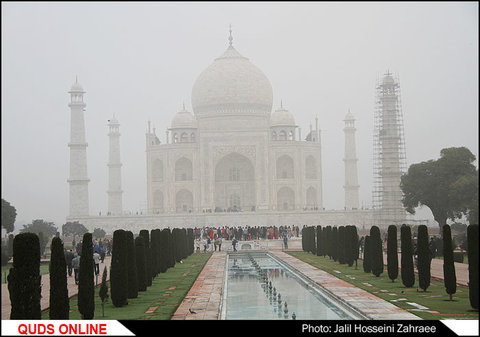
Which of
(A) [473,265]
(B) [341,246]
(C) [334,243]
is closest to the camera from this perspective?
(A) [473,265]

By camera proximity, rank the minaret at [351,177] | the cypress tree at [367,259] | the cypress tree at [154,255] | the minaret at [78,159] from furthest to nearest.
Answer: the minaret at [351,177]
the minaret at [78,159]
the cypress tree at [367,259]
the cypress tree at [154,255]

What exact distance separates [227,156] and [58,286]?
31.4 metres

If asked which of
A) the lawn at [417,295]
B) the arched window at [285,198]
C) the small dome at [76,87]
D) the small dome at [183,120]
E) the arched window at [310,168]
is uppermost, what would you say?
the small dome at [76,87]

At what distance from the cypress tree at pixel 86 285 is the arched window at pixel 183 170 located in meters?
29.7

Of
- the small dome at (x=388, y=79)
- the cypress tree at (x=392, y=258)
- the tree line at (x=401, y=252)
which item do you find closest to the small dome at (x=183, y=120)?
the small dome at (x=388, y=79)

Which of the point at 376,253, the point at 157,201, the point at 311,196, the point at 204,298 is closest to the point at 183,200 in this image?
the point at 157,201

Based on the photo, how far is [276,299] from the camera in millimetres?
11188

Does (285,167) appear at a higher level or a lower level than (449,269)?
higher

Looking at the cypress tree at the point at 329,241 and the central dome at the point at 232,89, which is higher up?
the central dome at the point at 232,89

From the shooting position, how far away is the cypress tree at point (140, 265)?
12.6 m

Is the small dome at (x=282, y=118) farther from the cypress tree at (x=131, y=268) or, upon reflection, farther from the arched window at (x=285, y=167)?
the cypress tree at (x=131, y=268)

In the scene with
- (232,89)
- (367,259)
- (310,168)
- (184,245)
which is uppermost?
(232,89)

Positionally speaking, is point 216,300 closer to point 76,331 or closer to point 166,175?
point 76,331

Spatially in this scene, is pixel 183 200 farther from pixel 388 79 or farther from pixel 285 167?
pixel 388 79
